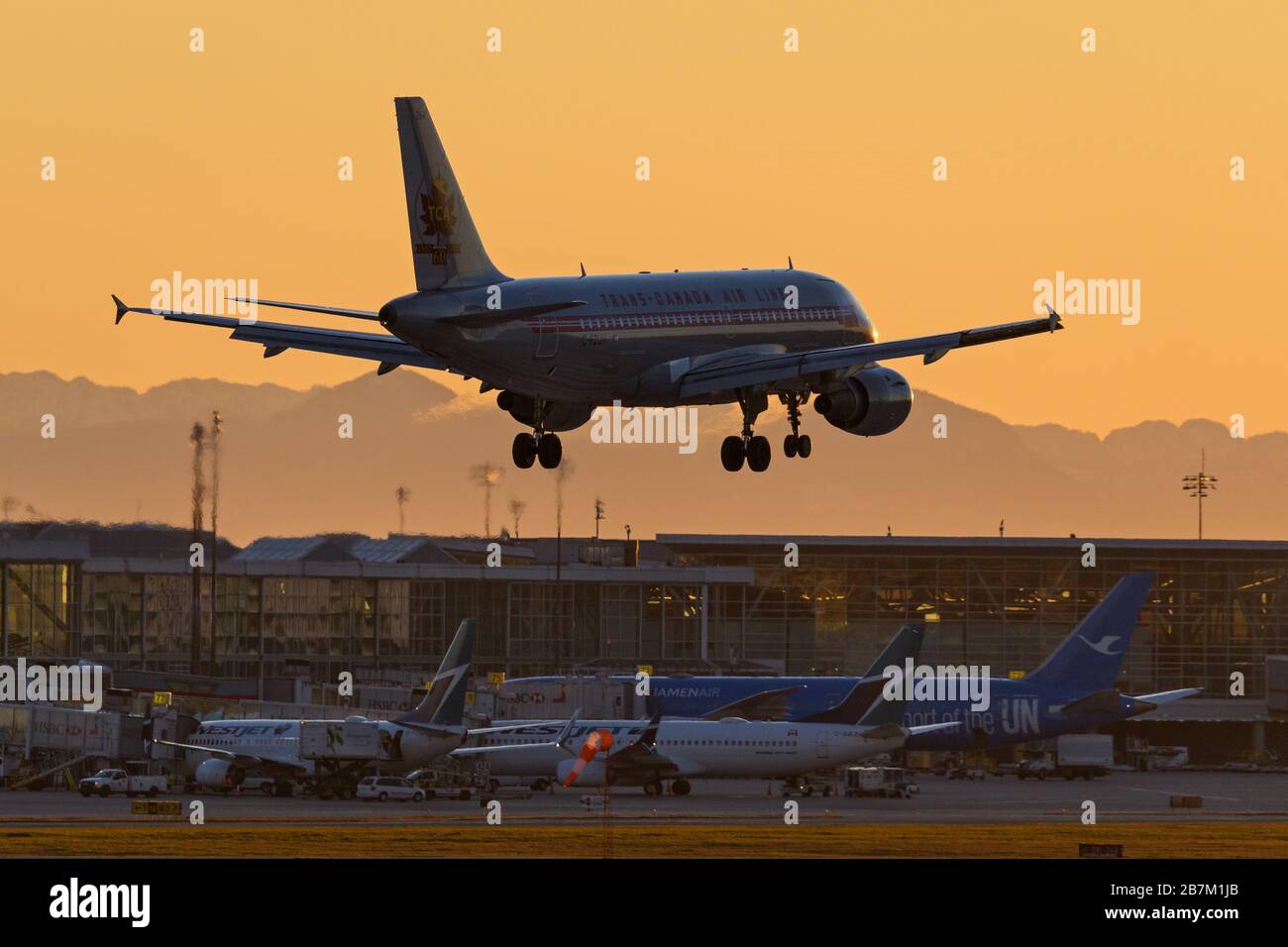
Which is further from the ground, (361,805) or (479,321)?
(479,321)

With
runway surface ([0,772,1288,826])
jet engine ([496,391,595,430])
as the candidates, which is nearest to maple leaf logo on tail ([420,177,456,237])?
jet engine ([496,391,595,430])

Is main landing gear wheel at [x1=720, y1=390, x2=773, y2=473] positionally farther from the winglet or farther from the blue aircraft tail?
the blue aircraft tail

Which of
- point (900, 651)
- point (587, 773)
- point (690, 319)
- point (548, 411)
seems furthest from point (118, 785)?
point (690, 319)

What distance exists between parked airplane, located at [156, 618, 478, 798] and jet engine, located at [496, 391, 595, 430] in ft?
214

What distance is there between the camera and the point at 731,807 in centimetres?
13350

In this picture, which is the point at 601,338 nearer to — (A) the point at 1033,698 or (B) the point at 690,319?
(B) the point at 690,319

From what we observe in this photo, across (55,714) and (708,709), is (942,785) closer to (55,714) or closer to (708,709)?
(708,709)

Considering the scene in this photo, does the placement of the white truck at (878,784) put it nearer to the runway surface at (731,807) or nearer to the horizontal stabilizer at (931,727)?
the runway surface at (731,807)

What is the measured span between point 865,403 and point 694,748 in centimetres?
6792

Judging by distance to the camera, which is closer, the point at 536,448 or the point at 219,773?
the point at 536,448

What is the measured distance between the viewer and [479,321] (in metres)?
76.0

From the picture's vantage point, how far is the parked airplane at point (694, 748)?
5851 inches
